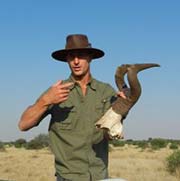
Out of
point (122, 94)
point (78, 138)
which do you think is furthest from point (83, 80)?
point (122, 94)

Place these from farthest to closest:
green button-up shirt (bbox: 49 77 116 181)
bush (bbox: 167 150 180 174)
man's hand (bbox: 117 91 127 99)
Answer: bush (bbox: 167 150 180 174) < green button-up shirt (bbox: 49 77 116 181) < man's hand (bbox: 117 91 127 99)

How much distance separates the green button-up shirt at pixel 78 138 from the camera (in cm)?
530

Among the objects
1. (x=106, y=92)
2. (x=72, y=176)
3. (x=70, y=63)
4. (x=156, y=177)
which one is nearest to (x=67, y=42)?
(x=70, y=63)

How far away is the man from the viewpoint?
5305mm

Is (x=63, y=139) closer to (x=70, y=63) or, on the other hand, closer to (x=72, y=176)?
(x=72, y=176)

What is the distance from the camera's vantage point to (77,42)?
5441mm

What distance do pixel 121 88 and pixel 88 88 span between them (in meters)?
0.68

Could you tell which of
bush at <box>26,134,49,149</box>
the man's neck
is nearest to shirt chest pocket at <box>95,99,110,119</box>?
the man's neck

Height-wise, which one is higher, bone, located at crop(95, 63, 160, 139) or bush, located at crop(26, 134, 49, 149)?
bone, located at crop(95, 63, 160, 139)

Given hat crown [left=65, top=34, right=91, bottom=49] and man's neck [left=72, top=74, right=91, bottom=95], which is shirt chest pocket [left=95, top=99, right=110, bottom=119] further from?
hat crown [left=65, top=34, right=91, bottom=49]

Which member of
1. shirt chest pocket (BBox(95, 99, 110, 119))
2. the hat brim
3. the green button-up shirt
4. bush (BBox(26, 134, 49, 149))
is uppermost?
the hat brim

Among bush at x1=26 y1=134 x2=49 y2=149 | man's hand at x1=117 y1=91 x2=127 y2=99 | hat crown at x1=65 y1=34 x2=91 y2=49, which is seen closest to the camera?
man's hand at x1=117 y1=91 x2=127 y2=99

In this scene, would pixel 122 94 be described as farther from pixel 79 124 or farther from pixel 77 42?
pixel 77 42

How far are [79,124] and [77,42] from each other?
2.70ft
